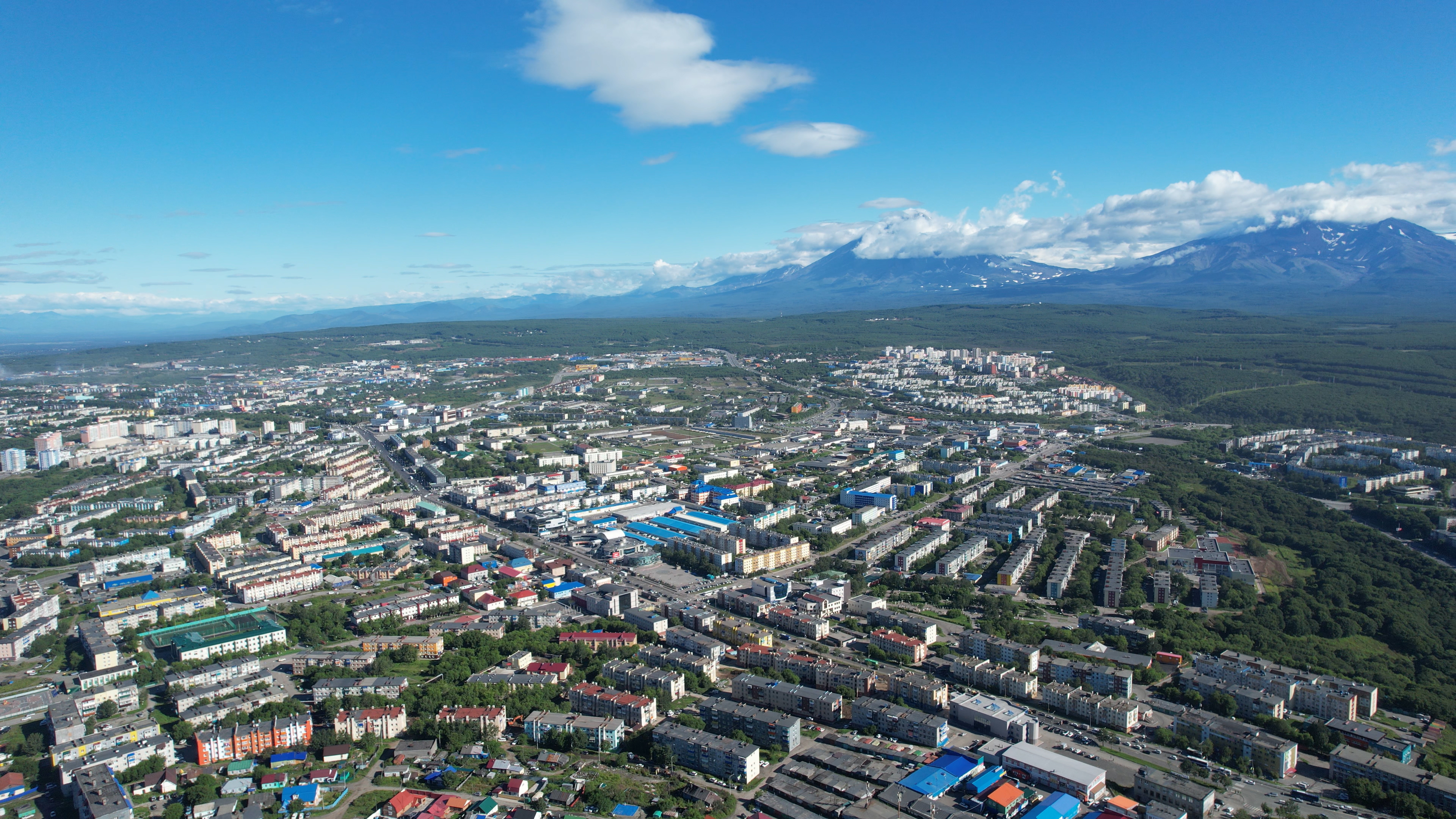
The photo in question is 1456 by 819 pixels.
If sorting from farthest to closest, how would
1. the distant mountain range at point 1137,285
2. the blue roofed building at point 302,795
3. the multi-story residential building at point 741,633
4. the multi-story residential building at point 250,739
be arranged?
the distant mountain range at point 1137,285
the multi-story residential building at point 741,633
the multi-story residential building at point 250,739
the blue roofed building at point 302,795

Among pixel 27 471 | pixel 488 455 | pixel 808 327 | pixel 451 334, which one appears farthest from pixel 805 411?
pixel 451 334

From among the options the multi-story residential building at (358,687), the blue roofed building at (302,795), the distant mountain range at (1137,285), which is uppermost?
the distant mountain range at (1137,285)

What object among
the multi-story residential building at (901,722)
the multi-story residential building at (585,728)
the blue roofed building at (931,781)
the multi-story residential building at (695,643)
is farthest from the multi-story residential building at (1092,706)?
the multi-story residential building at (585,728)

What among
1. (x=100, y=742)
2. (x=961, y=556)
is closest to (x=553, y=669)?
(x=100, y=742)

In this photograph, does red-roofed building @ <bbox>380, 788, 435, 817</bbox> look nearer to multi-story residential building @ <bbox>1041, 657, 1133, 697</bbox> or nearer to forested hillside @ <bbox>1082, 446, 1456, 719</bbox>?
multi-story residential building @ <bbox>1041, 657, 1133, 697</bbox>

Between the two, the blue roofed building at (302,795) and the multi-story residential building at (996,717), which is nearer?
the blue roofed building at (302,795)

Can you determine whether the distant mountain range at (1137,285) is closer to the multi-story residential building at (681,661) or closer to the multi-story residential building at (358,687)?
the multi-story residential building at (681,661)

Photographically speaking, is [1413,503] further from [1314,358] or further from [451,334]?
[451,334]

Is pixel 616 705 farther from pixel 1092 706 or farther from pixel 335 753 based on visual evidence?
pixel 1092 706
